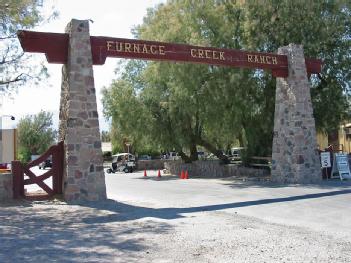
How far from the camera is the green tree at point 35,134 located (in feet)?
241

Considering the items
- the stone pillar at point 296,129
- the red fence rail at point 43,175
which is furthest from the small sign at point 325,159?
the red fence rail at point 43,175

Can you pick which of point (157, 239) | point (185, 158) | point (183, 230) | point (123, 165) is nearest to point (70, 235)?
point (157, 239)

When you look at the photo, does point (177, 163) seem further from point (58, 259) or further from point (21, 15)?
point (58, 259)

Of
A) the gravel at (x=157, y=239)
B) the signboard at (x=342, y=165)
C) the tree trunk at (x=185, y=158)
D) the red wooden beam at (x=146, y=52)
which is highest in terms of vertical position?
the red wooden beam at (x=146, y=52)

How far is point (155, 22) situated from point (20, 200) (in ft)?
51.9

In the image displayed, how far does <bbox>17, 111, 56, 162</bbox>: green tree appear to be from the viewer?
241 ft

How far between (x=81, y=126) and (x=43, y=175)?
1880 millimetres

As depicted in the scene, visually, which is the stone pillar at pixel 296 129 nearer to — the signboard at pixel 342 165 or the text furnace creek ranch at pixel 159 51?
the signboard at pixel 342 165

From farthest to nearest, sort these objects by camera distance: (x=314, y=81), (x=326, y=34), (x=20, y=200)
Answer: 1. (x=314, y=81)
2. (x=326, y=34)
3. (x=20, y=200)

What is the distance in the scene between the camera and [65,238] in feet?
28.2

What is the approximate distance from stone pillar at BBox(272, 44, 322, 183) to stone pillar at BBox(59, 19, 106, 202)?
29.2 feet

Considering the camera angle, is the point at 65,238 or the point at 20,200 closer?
the point at 65,238

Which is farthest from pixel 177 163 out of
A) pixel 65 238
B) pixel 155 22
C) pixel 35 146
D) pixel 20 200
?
pixel 35 146

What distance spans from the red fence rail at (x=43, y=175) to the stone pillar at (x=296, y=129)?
9.84 meters
